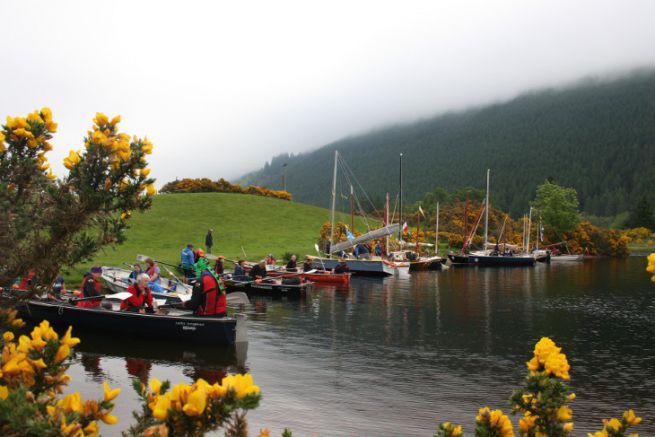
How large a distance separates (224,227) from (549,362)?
2462 inches

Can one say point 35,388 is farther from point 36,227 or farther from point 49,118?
point 49,118

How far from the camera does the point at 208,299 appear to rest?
55.4ft

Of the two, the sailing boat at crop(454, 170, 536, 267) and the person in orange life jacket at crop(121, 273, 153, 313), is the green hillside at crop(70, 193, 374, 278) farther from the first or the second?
the sailing boat at crop(454, 170, 536, 267)

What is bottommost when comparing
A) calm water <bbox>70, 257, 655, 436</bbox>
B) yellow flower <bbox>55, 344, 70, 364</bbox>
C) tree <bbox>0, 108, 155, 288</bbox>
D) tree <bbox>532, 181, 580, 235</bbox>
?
calm water <bbox>70, 257, 655, 436</bbox>

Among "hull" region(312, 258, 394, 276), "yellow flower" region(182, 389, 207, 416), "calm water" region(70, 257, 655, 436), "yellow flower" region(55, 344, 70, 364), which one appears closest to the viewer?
"yellow flower" region(182, 389, 207, 416)

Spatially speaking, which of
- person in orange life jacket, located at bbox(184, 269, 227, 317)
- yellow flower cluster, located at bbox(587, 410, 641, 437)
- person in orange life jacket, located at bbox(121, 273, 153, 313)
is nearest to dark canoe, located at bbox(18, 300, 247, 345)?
person in orange life jacket, located at bbox(184, 269, 227, 317)

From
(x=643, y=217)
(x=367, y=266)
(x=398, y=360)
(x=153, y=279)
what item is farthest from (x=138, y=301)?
(x=643, y=217)

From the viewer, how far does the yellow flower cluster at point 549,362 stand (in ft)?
13.9

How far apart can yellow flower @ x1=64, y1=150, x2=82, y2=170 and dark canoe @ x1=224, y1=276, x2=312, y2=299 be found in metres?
24.5

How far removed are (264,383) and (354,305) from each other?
14.1 m

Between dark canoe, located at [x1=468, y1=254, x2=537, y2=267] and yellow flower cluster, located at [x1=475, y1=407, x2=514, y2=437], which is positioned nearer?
yellow flower cluster, located at [x1=475, y1=407, x2=514, y2=437]

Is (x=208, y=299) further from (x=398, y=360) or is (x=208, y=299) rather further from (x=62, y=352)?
(x=62, y=352)

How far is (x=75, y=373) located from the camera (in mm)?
13984

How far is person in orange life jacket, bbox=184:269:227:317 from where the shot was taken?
16547 millimetres
